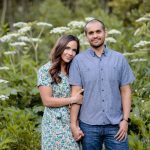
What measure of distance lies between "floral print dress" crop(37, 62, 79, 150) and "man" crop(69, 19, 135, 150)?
15cm

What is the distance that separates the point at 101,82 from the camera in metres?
5.18

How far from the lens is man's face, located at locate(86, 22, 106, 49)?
5172 mm

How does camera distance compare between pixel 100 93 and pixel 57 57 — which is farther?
pixel 57 57

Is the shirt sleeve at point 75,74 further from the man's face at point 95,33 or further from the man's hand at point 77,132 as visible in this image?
the man's hand at point 77,132

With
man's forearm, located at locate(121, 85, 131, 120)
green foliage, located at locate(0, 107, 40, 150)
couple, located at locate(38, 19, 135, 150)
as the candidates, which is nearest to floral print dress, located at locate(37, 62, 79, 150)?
couple, located at locate(38, 19, 135, 150)

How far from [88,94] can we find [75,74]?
0.27 m

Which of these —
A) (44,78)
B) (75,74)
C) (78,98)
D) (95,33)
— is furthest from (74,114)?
(95,33)

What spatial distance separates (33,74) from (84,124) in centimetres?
509

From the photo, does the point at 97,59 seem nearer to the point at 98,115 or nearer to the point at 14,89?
the point at 98,115

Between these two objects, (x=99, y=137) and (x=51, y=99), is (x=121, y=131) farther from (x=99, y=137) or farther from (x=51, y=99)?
(x=51, y=99)

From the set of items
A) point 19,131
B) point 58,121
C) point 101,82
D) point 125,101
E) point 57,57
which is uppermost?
point 57,57

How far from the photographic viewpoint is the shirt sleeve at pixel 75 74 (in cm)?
525

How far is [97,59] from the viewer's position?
5254mm

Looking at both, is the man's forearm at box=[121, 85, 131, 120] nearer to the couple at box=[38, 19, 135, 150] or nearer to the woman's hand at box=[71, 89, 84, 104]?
the couple at box=[38, 19, 135, 150]
